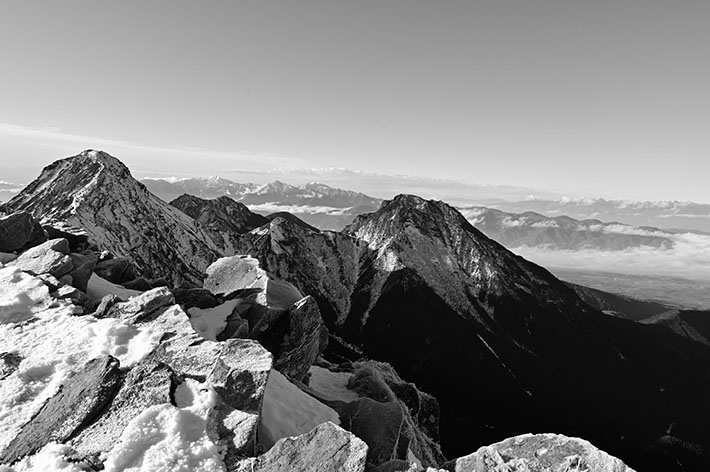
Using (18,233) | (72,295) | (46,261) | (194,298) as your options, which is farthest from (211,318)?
(18,233)

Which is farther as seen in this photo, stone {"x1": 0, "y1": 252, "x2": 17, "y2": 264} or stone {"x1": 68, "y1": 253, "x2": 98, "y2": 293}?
stone {"x1": 0, "y1": 252, "x2": 17, "y2": 264}

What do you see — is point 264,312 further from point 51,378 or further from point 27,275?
point 27,275

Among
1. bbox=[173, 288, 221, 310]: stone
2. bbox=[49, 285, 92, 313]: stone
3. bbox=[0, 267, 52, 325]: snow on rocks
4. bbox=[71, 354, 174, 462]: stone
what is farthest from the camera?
bbox=[173, 288, 221, 310]: stone

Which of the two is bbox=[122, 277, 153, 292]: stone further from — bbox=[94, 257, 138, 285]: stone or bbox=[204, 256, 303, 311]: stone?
bbox=[204, 256, 303, 311]: stone

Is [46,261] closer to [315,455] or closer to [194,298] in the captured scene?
[194,298]

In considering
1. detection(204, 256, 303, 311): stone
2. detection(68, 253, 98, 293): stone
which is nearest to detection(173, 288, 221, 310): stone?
detection(204, 256, 303, 311): stone
